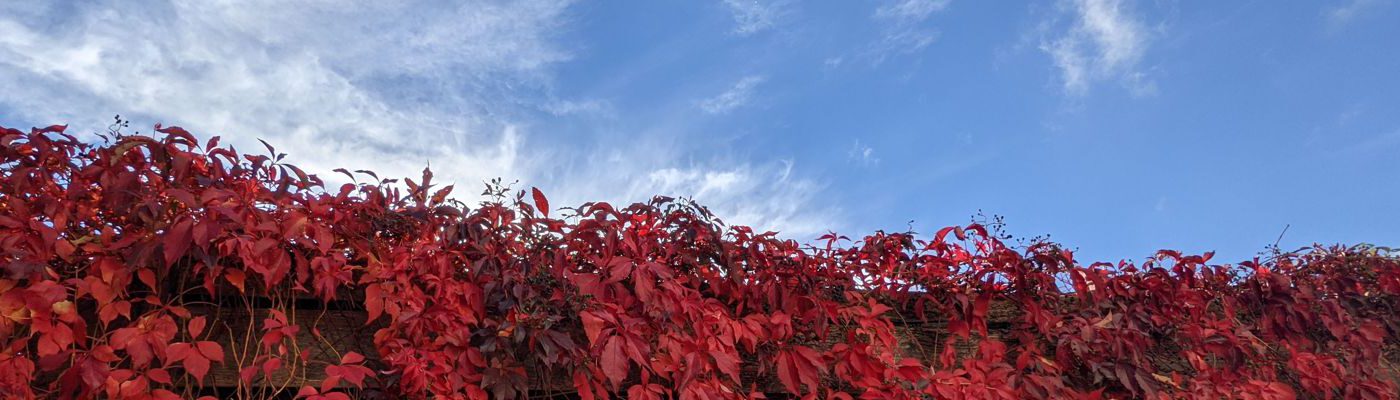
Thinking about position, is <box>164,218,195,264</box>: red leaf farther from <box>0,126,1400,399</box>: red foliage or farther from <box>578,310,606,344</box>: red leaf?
<box>578,310,606,344</box>: red leaf

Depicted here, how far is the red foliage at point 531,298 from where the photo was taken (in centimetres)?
204

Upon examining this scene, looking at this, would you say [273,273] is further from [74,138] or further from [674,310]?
[674,310]

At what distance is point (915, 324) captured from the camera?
291 centimetres

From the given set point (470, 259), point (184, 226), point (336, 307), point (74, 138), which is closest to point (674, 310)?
point (470, 259)

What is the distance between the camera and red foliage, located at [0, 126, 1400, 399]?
204 cm

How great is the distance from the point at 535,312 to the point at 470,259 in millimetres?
236

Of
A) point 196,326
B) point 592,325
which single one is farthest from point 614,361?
point 196,326

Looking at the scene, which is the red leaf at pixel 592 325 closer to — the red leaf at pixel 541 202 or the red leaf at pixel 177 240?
the red leaf at pixel 541 202

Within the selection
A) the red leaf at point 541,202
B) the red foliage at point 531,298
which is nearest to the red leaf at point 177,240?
the red foliage at point 531,298

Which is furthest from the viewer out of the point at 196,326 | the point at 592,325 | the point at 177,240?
the point at 592,325

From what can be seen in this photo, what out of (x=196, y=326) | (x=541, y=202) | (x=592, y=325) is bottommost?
(x=196, y=326)

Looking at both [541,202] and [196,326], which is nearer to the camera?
[196,326]

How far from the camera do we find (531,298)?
226 cm

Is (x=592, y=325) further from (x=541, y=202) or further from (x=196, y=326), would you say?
(x=196, y=326)
